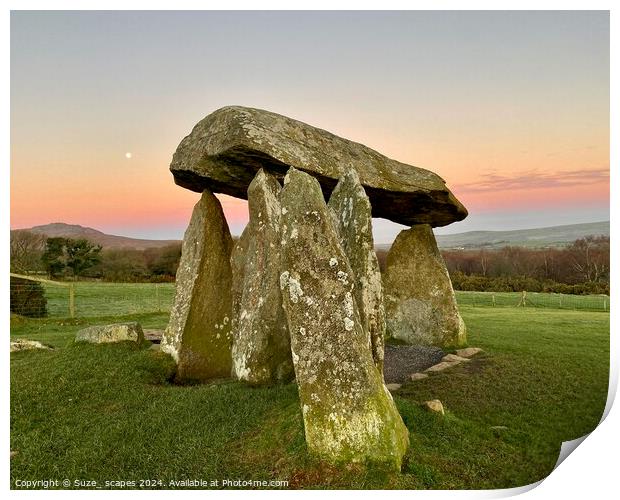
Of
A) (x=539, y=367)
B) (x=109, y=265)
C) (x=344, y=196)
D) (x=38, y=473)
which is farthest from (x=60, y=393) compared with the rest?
Result: (x=109, y=265)

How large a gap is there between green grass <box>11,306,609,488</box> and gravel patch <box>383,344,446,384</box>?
0.73 m

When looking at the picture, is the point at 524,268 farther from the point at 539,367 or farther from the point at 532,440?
the point at 532,440

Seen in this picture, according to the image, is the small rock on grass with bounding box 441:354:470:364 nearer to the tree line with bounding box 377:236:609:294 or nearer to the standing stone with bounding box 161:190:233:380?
the standing stone with bounding box 161:190:233:380

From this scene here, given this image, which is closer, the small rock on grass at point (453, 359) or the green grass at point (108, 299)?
the small rock on grass at point (453, 359)

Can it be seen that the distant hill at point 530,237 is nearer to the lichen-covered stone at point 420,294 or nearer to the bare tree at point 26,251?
the lichen-covered stone at point 420,294

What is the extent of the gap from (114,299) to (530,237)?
1747 cm

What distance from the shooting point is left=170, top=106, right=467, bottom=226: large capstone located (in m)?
9.41

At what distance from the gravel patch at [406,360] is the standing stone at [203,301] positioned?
3.55 meters

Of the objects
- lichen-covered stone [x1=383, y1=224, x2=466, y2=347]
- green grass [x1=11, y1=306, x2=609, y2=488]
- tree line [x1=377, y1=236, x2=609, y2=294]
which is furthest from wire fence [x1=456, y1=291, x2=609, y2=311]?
green grass [x1=11, y1=306, x2=609, y2=488]

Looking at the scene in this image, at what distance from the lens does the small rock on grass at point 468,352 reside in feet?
41.0

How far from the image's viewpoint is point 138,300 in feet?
73.1

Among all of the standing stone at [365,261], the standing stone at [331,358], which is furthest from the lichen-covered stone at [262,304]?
the standing stone at [331,358]

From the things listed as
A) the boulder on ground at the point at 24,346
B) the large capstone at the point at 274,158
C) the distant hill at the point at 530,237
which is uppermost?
the large capstone at the point at 274,158

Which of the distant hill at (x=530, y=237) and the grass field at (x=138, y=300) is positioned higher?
the distant hill at (x=530, y=237)
